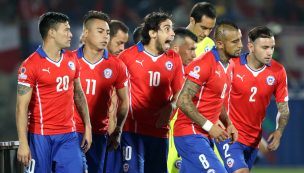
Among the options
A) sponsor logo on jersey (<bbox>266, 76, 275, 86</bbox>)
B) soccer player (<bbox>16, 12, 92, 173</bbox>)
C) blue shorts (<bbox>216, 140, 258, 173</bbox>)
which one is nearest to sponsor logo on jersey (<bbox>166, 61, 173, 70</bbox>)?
blue shorts (<bbox>216, 140, 258, 173</bbox>)

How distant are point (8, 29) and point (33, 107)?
1007 centimetres

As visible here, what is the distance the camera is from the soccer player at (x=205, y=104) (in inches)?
367

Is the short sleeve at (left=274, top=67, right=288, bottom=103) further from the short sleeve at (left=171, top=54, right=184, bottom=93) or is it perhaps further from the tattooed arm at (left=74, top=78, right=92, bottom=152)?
the tattooed arm at (left=74, top=78, right=92, bottom=152)

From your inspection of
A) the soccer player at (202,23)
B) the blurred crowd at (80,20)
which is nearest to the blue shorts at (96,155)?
the soccer player at (202,23)

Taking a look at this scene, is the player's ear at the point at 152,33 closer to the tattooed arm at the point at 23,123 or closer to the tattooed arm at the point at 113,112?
the tattooed arm at the point at 113,112

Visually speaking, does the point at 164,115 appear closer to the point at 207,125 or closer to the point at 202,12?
the point at 207,125

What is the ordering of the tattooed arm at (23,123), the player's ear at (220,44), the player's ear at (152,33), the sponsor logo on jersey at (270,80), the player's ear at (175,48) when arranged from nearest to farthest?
the tattooed arm at (23,123), the player's ear at (220,44), the player's ear at (152,33), the sponsor logo on jersey at (270,80), the player's ear at (175,48)

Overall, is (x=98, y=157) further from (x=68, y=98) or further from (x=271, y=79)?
(x=271, y=79)

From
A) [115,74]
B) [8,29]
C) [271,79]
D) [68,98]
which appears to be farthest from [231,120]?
[8,29]

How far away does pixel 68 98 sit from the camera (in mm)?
9398

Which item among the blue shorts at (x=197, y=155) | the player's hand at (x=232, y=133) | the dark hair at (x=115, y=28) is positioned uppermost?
the dark hair at (x=115, y=28)

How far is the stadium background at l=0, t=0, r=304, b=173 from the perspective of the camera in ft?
62.7

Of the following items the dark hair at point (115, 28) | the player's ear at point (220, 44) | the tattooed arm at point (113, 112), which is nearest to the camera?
the player's ear at point (220, 44)

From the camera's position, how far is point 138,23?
62.9 ft
